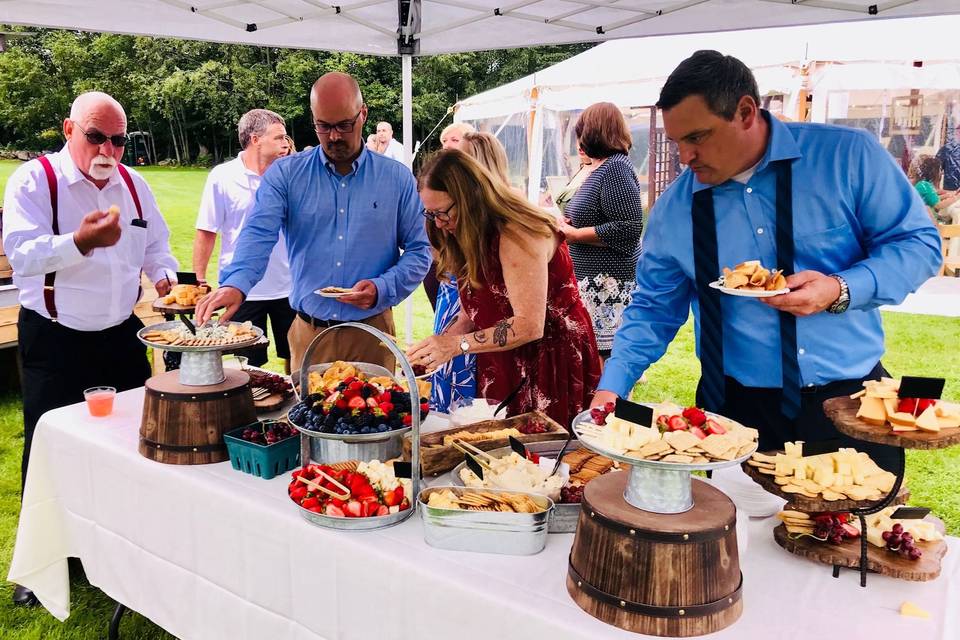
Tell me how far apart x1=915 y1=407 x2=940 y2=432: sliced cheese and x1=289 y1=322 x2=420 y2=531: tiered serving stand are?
41.3 inches

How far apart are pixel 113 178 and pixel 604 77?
21.0 feet

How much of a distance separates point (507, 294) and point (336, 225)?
1.03 meters

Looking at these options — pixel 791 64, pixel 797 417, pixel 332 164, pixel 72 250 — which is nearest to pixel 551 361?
pixel 797 417

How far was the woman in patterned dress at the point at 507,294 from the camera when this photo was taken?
103 inches

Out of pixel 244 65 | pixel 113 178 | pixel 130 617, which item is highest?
pixel 244 65

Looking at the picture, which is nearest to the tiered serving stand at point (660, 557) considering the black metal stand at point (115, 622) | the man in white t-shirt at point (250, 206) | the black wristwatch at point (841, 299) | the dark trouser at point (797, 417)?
the black wristwatch at point (841, 299)

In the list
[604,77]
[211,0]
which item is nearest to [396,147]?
[604,77]

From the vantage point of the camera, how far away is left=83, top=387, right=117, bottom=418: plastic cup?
2.62 metres

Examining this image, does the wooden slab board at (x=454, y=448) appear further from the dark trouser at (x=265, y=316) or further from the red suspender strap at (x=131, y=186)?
the dark trouser at (x=265, y=316)

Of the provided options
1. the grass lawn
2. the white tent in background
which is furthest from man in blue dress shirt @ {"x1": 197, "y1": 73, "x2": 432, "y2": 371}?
the white tent in background

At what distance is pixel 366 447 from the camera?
2.04 metres

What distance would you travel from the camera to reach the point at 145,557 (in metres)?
2.28

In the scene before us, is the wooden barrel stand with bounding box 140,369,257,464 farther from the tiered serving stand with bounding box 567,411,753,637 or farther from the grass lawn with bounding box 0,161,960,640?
the tiered serving stand with bounding box 567,411,753,637

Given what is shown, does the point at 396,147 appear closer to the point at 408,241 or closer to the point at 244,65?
the point at 408,241
